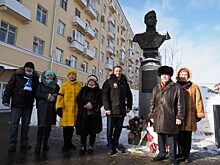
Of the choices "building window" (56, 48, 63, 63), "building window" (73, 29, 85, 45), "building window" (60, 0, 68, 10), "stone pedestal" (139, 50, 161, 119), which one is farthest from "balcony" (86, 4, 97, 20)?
"stone pedestal" (139, 50, 161, 119)

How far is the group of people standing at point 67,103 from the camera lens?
4.88 meters

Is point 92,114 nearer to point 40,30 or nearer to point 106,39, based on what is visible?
point 40,30

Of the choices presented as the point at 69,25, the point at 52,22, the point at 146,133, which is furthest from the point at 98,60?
the point at 146,133

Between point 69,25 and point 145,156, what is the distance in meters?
19.6

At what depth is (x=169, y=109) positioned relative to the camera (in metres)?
4.23

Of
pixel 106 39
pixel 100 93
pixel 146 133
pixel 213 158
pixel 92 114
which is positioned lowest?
pixel 213 158

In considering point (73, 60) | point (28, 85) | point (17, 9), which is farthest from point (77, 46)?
point (28, 85)

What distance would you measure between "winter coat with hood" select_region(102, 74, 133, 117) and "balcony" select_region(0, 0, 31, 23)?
1170cm

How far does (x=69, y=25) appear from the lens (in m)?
22.2

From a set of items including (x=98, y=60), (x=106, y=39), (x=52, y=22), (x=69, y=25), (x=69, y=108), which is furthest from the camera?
(x=106, y=39)

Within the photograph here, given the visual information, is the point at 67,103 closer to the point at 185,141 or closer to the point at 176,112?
the point at 176,112

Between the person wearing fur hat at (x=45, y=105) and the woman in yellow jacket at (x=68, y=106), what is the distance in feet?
0.51

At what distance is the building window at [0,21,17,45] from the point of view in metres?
14.1

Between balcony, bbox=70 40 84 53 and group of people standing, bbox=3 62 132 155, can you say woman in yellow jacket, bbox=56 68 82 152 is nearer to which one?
group of people standing, bbox=3 62 132 155
